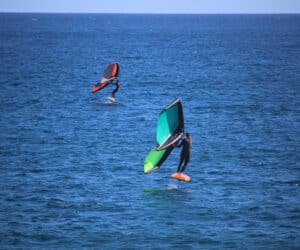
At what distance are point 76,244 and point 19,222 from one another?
5.21 meters

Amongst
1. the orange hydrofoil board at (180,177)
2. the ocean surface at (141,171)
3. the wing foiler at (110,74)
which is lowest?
the ocean surface at (141,171)


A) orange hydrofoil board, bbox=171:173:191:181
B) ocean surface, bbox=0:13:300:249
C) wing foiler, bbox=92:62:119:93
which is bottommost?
ocean surface, bbox=0:13:300:249

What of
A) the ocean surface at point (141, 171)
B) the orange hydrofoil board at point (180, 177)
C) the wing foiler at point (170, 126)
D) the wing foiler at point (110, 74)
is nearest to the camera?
the ocean surface at point (141, 171)

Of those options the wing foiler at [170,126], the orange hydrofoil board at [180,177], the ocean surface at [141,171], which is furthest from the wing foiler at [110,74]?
the orange hydrofoil board at [180,177]

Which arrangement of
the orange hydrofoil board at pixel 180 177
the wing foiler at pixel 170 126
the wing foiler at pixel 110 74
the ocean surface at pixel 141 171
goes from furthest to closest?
the wing foiler at pixel 110 74 < the orange hydrofoil board at pixel 180 177 < the wing foiler at pixel 170 126 < the ocean surface at pixel 141 171

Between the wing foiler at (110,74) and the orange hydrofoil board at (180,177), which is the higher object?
the wing foiler at (110,74)

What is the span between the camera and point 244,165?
59125 mm

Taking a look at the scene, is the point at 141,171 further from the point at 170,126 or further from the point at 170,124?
the point at 170,124

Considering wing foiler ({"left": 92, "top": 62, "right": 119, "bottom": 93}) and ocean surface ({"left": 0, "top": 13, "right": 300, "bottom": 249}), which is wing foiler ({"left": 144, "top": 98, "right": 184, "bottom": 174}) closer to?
ocean surface ({"left": 0, "top": 13, "right": 300, "bottom": 249})

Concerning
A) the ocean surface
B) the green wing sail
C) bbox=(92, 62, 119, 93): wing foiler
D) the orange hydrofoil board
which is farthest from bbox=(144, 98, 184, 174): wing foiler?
bbox=(92, 62, 119, 93): wing foiler

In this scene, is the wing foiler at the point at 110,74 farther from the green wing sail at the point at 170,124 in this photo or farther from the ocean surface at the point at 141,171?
the green wing sail at the point at 170,124

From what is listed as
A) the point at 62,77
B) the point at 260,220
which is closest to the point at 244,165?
the point at 260,220

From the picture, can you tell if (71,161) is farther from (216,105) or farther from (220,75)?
(220,75)

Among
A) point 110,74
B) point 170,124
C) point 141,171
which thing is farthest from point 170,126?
point 110,74
